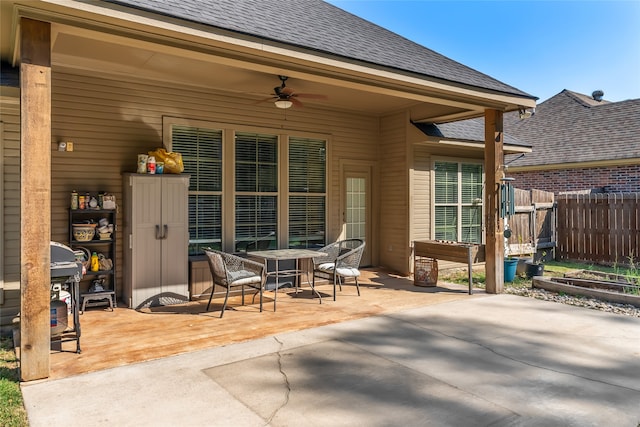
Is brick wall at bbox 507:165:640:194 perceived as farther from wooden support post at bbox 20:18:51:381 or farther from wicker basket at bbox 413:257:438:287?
wooden support post at bbox 20:18:51:381

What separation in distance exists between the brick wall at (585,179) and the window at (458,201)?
447cm

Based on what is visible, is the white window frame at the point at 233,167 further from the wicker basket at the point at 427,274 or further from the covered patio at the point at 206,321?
the wicker basket at the point at 427,274

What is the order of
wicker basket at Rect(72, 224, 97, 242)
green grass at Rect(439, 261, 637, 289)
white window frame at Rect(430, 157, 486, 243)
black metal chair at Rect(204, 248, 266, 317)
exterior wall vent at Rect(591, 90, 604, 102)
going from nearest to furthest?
black metal chair at Rect(204, 248, 266, 317) < wicker basket at Rect(72, 224, 97, 242) < green grass at Rect(439, 261, 637, 289) < white window frame at Rect(430, 157, 486, 243) < exterior wall vent at Rect(591, 90, 604, 102)

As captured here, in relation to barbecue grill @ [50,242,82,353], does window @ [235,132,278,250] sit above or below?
above

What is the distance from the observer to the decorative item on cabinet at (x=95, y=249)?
5.30 m

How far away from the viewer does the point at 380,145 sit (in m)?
8.42

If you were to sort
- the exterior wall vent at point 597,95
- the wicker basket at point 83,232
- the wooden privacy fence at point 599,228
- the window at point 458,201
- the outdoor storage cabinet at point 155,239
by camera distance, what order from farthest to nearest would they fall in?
the exterior wall vent at point 597,95
the wooden privacy fence at point 599,228
the window at point 458,201
the outdoor storage cabinet at point 155,239
the wicker basket at point 83,232

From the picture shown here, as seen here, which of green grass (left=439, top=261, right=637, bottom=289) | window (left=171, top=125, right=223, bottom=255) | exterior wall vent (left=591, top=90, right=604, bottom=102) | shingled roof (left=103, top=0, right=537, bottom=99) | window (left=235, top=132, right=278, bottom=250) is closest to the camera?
shingled roof (left=103, top=0, right=537, bottom=99)

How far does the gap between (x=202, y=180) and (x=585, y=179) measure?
33.4ft

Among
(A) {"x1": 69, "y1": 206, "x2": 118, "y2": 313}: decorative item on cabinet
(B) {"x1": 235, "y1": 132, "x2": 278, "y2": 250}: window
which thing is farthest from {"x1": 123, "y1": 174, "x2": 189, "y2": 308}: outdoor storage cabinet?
(B) {"x1": 235, "y1": 132, "x2": 278, "y2": 250}: window

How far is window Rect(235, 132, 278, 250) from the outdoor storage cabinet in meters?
1.08

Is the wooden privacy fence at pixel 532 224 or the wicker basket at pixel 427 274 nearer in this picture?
the wicker basket at pixel 427 274

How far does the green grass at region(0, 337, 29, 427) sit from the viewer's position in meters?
2.72

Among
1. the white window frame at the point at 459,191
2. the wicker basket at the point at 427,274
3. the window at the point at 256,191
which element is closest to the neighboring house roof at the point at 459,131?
the white window frame at the point at 459,191
